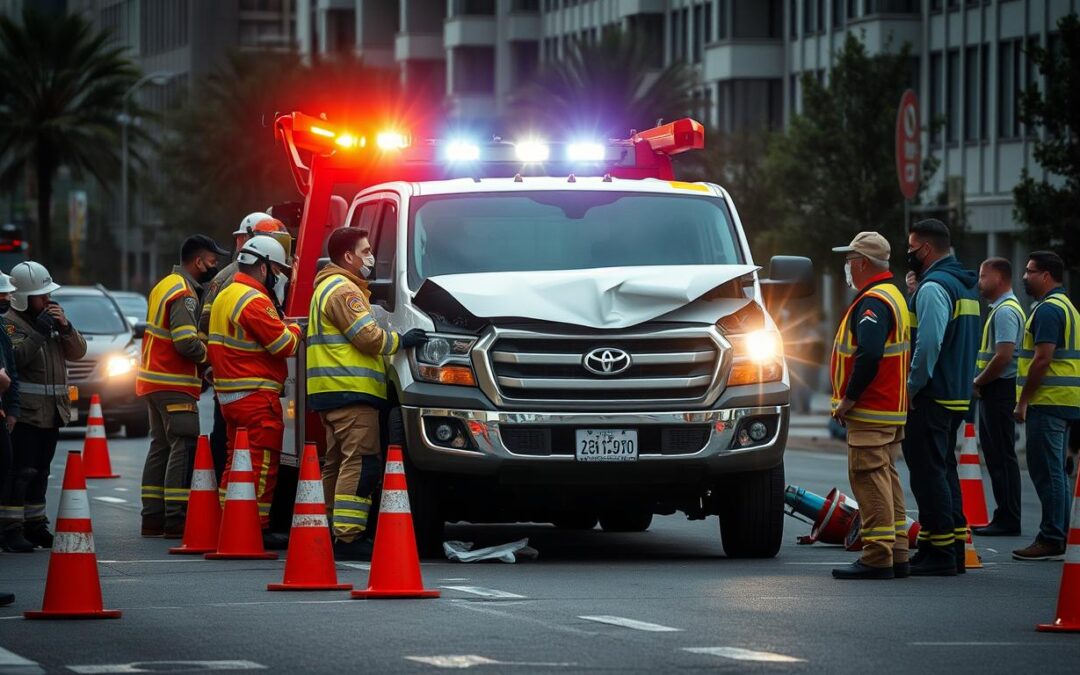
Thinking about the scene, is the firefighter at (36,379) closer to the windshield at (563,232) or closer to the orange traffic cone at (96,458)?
the windshield at (563,232)

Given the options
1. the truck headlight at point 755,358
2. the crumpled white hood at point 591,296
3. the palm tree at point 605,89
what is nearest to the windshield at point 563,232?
the crumpled white hood at point 591,296

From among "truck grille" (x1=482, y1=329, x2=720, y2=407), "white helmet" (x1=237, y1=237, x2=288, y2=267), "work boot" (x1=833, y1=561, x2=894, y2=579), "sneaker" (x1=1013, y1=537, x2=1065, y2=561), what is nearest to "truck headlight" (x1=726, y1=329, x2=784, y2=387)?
"truck grille" (x1=482, y1=329, x2=720, y2=407)

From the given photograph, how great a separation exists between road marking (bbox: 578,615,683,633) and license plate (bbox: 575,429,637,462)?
8.23 ft

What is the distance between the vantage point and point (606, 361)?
13297 mm

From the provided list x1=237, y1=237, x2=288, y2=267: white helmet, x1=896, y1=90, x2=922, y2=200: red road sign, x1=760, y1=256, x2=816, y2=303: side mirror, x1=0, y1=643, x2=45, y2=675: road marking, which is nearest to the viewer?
x1=0, y1=643, x2=45, y2=675: road marking

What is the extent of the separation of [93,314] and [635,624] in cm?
2106

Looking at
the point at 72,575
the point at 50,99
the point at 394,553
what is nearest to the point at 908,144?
the point at 394,553

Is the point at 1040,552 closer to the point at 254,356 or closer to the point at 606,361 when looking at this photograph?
the point at 606,361

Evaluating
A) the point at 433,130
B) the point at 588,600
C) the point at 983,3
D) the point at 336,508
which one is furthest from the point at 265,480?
the point at 433,130

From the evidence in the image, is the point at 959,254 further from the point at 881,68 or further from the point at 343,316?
the point at 343,316

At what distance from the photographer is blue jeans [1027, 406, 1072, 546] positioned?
14930mm

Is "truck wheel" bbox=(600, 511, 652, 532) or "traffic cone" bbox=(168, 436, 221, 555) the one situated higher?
"traffic cone" bbox=(168, 436, 221, 555)

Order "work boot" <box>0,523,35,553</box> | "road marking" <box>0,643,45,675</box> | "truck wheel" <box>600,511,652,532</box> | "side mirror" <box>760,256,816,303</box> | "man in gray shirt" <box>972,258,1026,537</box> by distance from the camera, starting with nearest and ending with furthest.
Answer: "road marking" <box>0,643,45,675</box> < "side mirror" <box>760,256,816,303</box> < "work boot" <box>0,523,35,553</box> < "truck wheel" <box>600,511,652,532</box> < "man in gray shirt" <box>972,258,1026,537</box>

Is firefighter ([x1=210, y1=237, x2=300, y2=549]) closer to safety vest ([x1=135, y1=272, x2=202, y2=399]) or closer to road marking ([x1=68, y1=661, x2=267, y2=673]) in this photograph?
safety vest ([x1=135, y1=272, x2=202, y2=399])
